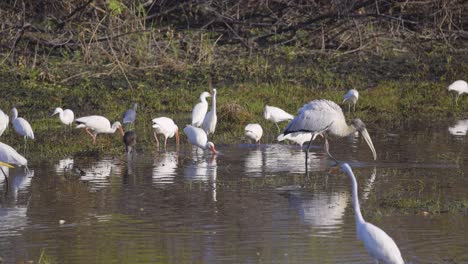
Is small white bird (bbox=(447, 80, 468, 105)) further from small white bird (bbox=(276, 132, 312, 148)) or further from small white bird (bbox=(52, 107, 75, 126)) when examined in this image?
small white bird (bbox=(52, 107, 75, 126))

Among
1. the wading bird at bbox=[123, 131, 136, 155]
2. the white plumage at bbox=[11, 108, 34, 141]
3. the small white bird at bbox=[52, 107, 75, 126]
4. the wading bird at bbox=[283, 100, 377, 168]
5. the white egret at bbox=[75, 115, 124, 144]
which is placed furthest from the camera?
the small white bird at bbox=[52, 107, 75, 126]

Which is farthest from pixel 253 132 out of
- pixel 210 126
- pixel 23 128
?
pixel 23 128

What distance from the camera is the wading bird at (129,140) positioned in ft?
44.8

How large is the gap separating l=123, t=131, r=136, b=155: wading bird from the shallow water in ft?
0.54

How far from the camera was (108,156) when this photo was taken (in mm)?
13734

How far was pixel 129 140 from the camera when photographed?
13680 mm

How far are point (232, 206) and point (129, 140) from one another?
12.2ft

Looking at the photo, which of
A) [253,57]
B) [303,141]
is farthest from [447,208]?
[253,57]

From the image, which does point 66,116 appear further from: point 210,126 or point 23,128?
point 210,126

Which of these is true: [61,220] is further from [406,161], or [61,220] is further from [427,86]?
[427,86]

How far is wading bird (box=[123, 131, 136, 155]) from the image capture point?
44.8 feet

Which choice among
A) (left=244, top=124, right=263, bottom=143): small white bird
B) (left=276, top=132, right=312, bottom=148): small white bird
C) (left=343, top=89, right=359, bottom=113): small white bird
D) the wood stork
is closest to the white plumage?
the wood stork

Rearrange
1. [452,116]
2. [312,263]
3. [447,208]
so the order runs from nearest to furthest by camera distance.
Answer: [312,263], [447,208], [452,116]

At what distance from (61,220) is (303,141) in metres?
5.55
